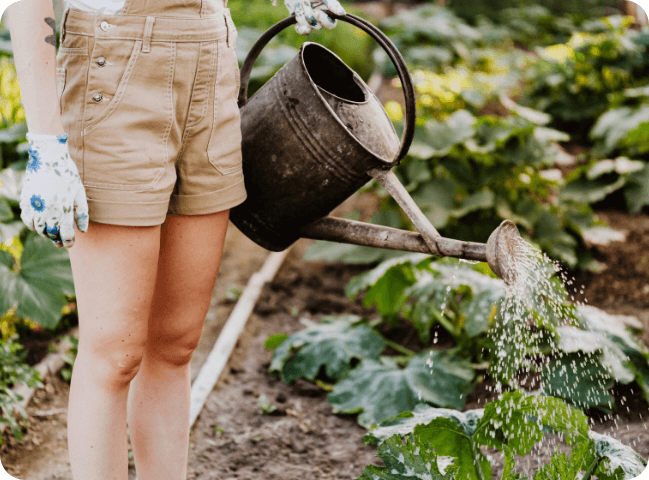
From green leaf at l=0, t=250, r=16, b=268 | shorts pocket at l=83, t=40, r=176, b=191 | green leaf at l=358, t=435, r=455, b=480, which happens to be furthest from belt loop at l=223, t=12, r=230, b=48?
green leaf at l=0, t=250, r=16, b=268

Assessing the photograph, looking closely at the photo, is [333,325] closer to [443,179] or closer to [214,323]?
[214,323]

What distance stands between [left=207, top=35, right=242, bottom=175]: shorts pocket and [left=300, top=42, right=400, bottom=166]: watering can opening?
0.20 meters

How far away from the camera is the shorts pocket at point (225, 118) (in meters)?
1.42

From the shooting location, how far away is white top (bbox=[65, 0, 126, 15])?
4.08 ft

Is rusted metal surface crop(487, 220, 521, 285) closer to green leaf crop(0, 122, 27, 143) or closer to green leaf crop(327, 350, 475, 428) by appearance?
green leaf crop(327, 350, 475, 428)

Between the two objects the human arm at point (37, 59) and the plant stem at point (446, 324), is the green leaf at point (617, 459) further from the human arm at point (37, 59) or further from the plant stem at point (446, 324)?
the human arm at point (37, 59)

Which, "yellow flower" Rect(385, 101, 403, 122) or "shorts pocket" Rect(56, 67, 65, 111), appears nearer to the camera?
"shorts pocket" Rect(56, 67, 65, 111)

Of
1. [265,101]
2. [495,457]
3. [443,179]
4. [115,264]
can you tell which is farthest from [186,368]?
[443,179]

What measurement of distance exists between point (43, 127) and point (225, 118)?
1.27ft

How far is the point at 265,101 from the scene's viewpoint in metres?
1.65

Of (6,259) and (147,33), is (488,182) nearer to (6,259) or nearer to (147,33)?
(6,259)

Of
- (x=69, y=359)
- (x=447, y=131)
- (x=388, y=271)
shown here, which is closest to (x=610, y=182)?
(x=447, y=131)

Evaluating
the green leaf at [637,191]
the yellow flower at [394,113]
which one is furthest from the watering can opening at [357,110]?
the green leaf at [637,191]

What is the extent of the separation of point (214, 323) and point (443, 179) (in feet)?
4.85
